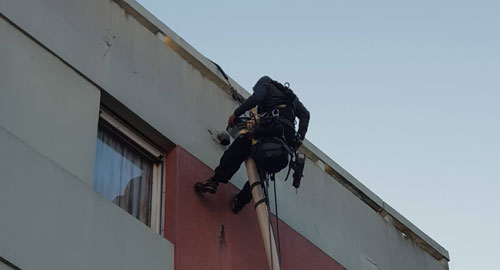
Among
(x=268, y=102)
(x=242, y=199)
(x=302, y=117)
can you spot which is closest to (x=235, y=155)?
(x=242, y=199)

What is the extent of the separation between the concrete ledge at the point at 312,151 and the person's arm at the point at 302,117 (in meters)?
1.37

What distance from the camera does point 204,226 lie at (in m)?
10.3

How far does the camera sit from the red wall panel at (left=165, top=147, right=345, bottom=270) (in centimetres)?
996

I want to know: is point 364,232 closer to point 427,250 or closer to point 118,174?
point 427,250

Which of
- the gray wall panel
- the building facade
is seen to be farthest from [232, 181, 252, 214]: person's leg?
the gray wall panel

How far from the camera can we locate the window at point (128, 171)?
9.90 meters

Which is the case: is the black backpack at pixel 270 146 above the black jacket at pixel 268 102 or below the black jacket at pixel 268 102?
below

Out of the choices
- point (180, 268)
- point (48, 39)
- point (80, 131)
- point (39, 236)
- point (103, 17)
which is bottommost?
point (39, 236)

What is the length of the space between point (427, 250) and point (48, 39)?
8.01 meters

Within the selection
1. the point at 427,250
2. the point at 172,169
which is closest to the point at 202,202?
the point at 172,169

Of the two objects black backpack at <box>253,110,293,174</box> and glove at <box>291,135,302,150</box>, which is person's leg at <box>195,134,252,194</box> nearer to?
black backpack at <box>253,110,293,174</box>

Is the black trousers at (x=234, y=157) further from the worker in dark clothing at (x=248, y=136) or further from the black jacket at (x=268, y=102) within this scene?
the black jacket at (x=268, y=102)

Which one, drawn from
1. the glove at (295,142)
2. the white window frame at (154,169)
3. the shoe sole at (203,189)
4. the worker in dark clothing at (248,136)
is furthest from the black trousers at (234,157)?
the white window frame at (154,169)

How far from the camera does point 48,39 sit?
9.52 metres
